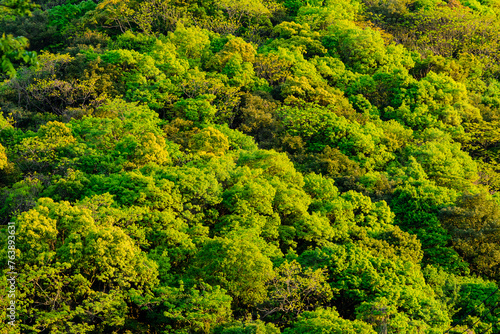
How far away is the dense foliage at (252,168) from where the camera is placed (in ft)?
71.5

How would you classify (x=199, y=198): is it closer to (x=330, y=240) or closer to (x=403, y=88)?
(x=330, y=240)

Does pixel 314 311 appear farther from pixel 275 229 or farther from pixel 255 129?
pixel 255 129

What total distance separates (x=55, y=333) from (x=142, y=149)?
1340 centimetres

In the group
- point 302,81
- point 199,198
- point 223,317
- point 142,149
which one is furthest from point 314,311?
point 302,81

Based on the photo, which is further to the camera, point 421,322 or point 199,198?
point 199,198

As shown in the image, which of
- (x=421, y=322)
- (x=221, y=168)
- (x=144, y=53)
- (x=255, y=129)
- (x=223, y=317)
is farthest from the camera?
(x=144, y=53)

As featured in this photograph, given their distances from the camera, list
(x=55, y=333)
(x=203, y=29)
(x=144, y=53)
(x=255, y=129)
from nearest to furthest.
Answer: (x=55, y=333) → (x=255, y=129) → (x=144, y=53) → (x=203, y=29)

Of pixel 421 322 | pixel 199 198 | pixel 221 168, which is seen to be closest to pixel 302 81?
pixel 221 168

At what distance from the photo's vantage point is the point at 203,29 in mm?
50875

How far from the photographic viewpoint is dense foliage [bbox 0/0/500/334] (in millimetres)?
21781

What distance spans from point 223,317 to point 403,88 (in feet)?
98.4

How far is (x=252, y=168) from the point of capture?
3234cm

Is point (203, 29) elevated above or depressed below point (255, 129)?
above

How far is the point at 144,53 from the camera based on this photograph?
4641 centimetres
